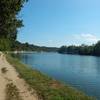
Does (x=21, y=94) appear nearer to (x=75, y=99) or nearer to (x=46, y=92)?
(x=46, y=92)

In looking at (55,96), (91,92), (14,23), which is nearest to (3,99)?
(55,96)

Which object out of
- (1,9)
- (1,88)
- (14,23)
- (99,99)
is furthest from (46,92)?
(14,23)

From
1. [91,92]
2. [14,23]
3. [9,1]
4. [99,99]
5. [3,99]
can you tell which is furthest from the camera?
[14,23]

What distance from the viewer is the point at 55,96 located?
50.0 feet

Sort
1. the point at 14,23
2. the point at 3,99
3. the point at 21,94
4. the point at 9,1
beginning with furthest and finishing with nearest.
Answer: the point at 14,23
the point at 9,1
the point at 21,94
the point at 3,99

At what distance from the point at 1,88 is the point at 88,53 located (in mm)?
176001

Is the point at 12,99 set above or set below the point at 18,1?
below

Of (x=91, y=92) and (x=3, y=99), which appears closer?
(x=3, y=99)

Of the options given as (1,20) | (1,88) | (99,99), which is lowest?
(99,99)

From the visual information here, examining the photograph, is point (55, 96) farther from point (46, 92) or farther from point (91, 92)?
point (91, 92)

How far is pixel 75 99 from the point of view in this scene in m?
15.2

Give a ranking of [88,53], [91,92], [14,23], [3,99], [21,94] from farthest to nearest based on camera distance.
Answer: [88,53] → [14,23] → [91,92] → [21,94] → [3,99]

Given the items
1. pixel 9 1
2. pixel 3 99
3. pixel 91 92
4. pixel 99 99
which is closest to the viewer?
pixel 3 99

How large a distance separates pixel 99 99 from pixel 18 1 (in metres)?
9.34
